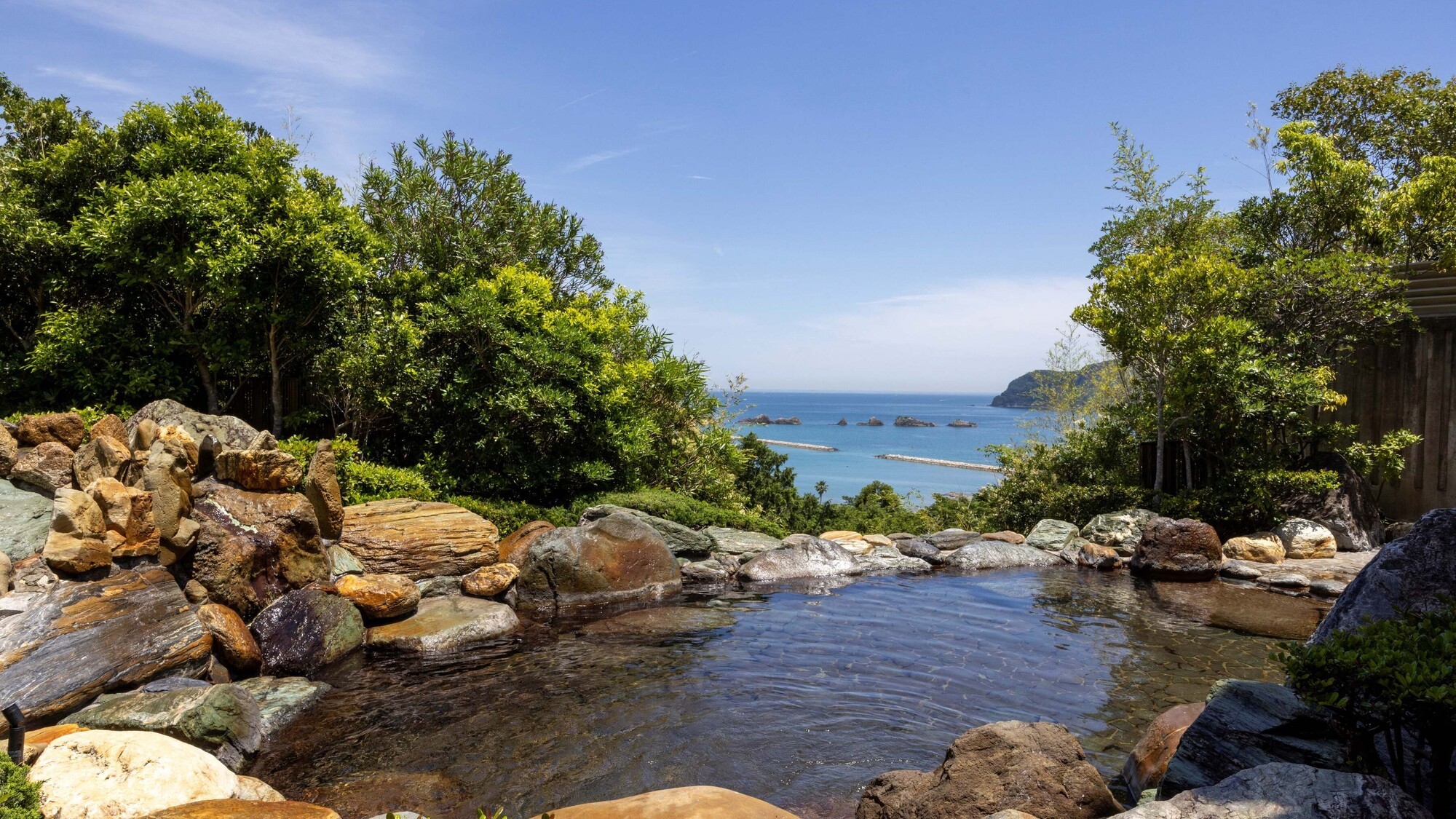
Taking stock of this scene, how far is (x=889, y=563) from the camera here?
13773 millimetres

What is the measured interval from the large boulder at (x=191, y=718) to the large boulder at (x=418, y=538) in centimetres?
384

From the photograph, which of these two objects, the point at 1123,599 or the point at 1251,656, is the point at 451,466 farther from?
the point at 1251,656

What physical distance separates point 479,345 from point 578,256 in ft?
14.3

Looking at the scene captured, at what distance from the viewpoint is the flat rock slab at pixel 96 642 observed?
6223 millimetres

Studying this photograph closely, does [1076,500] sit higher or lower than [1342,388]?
lower

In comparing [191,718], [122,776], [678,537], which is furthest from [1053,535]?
[122,776]

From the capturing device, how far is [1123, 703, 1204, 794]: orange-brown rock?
5.31 meters

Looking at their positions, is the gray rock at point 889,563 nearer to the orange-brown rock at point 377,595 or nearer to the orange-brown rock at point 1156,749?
the orange-brown rock at point 377,595

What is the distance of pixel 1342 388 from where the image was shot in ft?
47.6

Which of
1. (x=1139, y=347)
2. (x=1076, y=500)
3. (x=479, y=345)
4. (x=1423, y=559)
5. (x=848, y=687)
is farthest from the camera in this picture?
(x=1076, y=500)

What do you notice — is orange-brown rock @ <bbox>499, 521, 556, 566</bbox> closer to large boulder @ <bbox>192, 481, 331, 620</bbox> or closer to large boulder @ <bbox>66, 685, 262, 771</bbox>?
large boulder @ <bbox>192, 481, 331, 620</bbox>

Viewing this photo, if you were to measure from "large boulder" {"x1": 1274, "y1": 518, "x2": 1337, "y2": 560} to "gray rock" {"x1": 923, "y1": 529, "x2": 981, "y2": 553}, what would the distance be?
16.4 feet

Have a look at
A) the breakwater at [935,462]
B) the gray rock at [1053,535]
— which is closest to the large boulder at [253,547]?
the gray rock at [1053,535]

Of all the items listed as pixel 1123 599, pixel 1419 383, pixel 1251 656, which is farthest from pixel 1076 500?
pixel 1251 656
